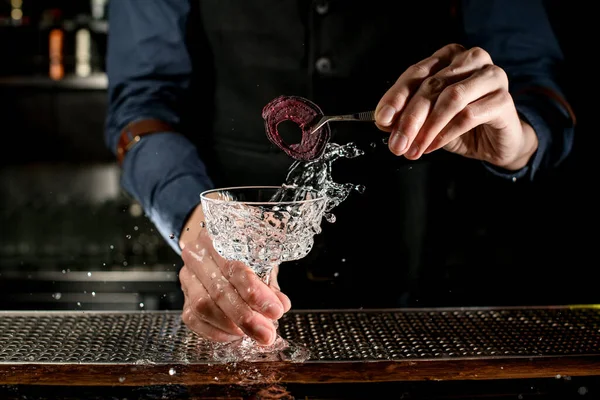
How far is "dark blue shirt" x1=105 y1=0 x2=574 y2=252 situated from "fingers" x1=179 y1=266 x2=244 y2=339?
0.98ft

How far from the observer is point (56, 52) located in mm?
2865

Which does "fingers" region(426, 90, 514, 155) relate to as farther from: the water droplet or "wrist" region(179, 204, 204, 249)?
"wrist" region(179, 204, 204, 249)

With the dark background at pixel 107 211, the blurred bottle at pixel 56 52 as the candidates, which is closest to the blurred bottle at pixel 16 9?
the dark background at pixel 107 211

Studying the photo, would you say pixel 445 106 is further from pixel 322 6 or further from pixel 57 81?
pixel 57 81

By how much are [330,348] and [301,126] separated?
39cm

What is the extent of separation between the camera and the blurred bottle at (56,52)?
113 inches

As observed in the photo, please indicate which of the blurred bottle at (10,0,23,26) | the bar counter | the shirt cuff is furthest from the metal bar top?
the blurred bottle at (10,0,23,26)

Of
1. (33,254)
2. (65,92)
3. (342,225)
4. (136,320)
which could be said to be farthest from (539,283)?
(65,92)

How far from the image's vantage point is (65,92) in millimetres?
2996

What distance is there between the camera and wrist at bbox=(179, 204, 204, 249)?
4.44ft

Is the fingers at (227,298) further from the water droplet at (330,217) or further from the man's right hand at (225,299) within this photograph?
the water droplet at (330,217)

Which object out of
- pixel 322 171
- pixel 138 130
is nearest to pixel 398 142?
pixel 322 171

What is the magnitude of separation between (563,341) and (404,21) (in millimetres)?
802

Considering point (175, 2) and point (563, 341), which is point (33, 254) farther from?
point (563, 341)
